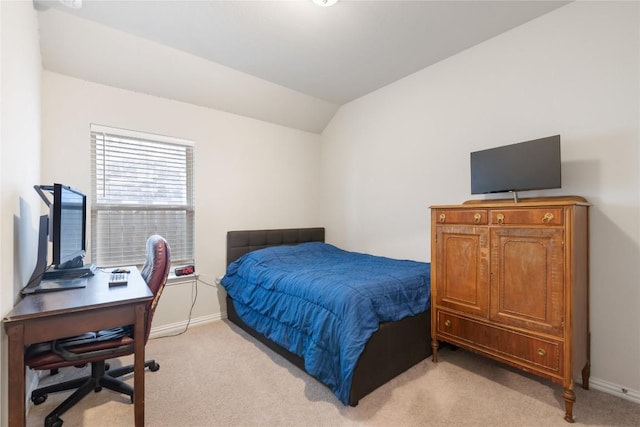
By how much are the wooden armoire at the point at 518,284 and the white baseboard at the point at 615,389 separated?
2.8 inches

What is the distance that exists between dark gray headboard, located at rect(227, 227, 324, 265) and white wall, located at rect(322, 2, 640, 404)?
0.94 m

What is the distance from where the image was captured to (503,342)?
1995 mm

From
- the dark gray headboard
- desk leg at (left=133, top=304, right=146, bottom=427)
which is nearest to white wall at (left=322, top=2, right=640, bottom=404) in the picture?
the dark gray headboard

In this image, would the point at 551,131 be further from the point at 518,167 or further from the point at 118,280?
the point at 118,280

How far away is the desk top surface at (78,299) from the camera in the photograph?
1315 millimetres

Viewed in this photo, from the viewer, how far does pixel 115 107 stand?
2795 mm

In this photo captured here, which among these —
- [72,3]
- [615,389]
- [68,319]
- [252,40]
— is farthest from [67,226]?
[615,389]

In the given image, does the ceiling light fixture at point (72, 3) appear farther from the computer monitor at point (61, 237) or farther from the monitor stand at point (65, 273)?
the monitor stand at point (65, 273)

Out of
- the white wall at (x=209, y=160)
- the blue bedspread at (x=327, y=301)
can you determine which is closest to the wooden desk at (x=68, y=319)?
the blue bedspread at (x=327, y=301)

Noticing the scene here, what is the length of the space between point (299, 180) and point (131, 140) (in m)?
2.09

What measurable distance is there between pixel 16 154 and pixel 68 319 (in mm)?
925

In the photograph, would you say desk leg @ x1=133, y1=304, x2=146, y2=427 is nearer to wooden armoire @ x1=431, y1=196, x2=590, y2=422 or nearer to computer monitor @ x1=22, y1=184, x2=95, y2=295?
computer monitor @ x1=22, y1=184, x2=95, y2=295

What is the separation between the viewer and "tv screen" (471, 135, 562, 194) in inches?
80.8

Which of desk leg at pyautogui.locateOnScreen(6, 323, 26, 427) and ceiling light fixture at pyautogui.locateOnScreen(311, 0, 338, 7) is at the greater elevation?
ceiling light fixture at pyautogui.locateOnScreen(311, 0, 338, 7)
